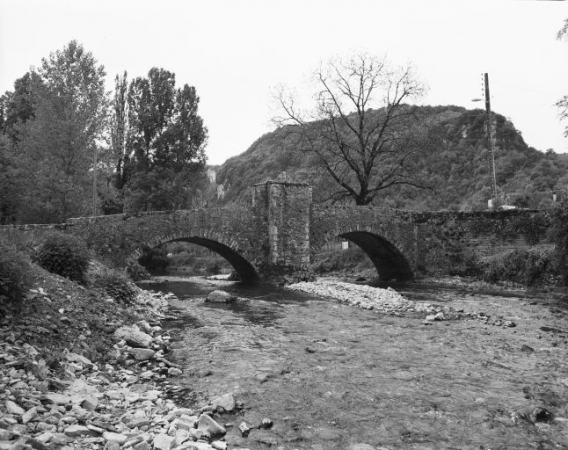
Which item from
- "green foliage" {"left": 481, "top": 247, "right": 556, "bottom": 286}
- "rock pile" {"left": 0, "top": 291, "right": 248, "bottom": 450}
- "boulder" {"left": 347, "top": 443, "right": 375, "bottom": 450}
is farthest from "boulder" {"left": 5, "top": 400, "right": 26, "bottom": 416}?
"green foliage" {"left": 481, "top": 247, "right": 556, "bottom": 286}

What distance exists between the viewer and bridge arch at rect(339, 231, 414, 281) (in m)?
22.1

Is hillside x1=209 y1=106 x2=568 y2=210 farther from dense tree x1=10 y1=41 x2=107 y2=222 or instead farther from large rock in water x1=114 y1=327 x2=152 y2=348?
large rock in water x1=114 y1=327 x2=152 y2=348

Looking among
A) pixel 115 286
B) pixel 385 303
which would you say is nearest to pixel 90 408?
pixel 115 286

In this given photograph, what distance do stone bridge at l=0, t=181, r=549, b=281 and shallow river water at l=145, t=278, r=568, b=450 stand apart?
19.4 feet

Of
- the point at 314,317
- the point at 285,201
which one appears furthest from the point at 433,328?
the point at 285,201

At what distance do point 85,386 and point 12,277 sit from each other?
1690 millimetres

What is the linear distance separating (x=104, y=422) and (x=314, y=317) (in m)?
7.18

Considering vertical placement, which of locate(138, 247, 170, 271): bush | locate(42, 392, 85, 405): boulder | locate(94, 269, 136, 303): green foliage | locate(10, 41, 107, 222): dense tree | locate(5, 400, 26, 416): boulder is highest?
locate(10, 41, 107, 222): dense tree

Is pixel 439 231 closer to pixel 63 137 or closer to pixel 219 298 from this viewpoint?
pixel 219 298

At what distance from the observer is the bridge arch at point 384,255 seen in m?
22.1

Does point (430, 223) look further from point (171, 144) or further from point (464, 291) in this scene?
point (171, 144)

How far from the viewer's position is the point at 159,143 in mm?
31219

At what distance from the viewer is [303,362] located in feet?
22.5

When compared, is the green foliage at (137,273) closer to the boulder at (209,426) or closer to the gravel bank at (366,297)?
the gravel bank at (366,297)
